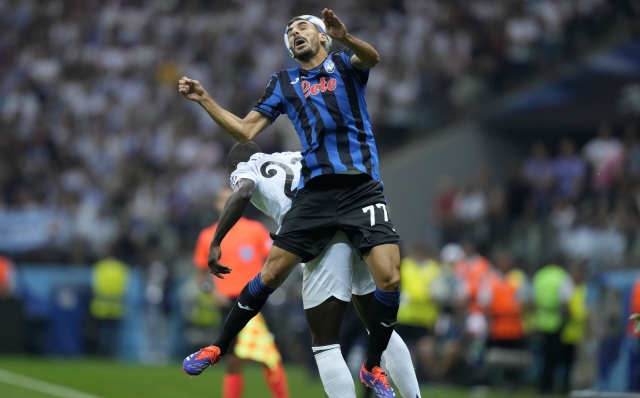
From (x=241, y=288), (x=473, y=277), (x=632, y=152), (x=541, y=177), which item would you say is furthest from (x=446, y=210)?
(x=241, y=288)

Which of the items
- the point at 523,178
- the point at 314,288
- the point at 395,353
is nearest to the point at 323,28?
the point at 314,288

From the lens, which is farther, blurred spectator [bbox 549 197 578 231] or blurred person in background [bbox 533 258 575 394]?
blurred spectator [bbox 549 197 578 231]

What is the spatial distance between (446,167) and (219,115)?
15.2 metres

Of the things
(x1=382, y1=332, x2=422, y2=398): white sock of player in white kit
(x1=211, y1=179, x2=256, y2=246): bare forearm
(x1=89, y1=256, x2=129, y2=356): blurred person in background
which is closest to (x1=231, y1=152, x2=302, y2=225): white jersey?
(x1=211, y1=179, x2=256, y2=246): bare forearm

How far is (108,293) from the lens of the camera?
20094mm

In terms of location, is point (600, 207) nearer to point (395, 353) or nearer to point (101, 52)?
point (395, 353)

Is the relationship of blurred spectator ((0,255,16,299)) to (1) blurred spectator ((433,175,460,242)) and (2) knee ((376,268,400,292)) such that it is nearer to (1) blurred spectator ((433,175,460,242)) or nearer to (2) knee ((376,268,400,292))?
(1) blurred spectator ((433,175,460,242))

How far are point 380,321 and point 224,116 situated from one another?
1.67 meters

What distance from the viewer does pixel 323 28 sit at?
707cm

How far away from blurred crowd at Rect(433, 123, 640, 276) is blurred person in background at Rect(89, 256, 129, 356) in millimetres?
6007

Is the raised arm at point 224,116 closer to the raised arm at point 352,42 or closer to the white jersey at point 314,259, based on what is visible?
the white jersey at point 314,259

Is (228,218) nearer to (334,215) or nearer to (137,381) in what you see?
(334,215)

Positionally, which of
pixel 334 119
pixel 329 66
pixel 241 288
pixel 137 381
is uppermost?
pixel 329 66

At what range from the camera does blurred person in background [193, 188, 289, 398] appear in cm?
977
